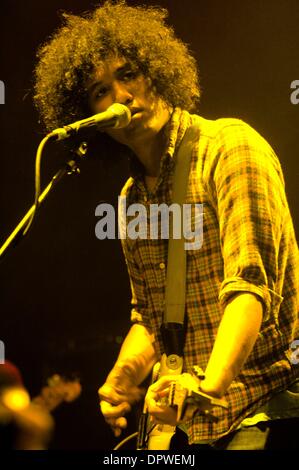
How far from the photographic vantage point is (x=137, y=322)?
6.18 ft

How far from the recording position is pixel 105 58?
1.86 meters

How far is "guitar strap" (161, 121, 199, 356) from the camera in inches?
60.7

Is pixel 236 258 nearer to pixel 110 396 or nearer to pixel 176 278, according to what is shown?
pixel 176 278

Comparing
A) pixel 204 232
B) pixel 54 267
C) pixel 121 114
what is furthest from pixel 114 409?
pixel 54 267

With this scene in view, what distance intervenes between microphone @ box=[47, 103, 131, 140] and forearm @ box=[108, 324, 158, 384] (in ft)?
1.99

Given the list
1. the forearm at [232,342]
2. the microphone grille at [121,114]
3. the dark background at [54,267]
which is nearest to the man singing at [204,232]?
the forearm at [232,342]

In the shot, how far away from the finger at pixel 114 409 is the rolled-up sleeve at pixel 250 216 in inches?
22.4

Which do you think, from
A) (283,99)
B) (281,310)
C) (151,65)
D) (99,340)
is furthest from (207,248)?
(99,340)

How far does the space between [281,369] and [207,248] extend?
0.31m

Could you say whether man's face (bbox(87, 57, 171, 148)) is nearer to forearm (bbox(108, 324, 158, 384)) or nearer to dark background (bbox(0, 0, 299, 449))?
forearm (bbox(108, 324, 158, 384))

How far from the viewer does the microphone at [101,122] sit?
4.42ft

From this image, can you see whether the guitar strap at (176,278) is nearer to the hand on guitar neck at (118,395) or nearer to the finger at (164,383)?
the hand on guitar neck at (118,395)
